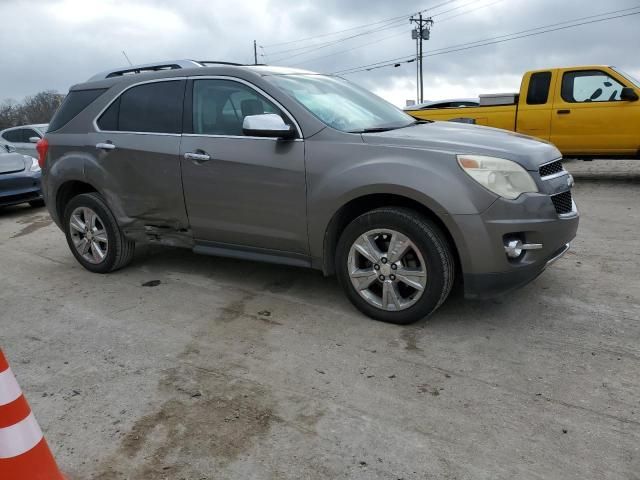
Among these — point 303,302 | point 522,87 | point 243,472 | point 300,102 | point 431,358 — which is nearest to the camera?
point 243,472

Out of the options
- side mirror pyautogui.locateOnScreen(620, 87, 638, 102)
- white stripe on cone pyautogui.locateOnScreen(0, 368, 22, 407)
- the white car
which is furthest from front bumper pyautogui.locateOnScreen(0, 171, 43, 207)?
side mirror pyautogui.locateOnScreen(620, 87, 638, 102)

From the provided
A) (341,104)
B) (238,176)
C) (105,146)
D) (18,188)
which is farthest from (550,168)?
(18,188)

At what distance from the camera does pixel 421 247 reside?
340cm

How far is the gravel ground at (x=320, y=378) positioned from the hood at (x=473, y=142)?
3.56ft

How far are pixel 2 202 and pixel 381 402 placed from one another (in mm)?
8126

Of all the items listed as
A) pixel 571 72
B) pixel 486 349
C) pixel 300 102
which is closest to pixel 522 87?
pixel 571 72

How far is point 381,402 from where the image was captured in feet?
9.04

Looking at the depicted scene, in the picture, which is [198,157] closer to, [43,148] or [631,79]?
[43,148]

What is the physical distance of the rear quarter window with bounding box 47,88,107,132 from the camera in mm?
4953

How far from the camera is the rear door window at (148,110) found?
14.4 feet

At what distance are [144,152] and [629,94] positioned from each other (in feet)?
24.6

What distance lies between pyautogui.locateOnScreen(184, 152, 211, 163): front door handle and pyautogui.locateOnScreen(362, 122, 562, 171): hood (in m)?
1.25

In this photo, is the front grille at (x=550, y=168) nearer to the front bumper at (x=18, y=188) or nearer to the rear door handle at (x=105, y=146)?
the rear door handle at (x=105, y=146)

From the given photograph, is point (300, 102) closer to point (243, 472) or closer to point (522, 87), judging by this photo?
point (243, 472)
